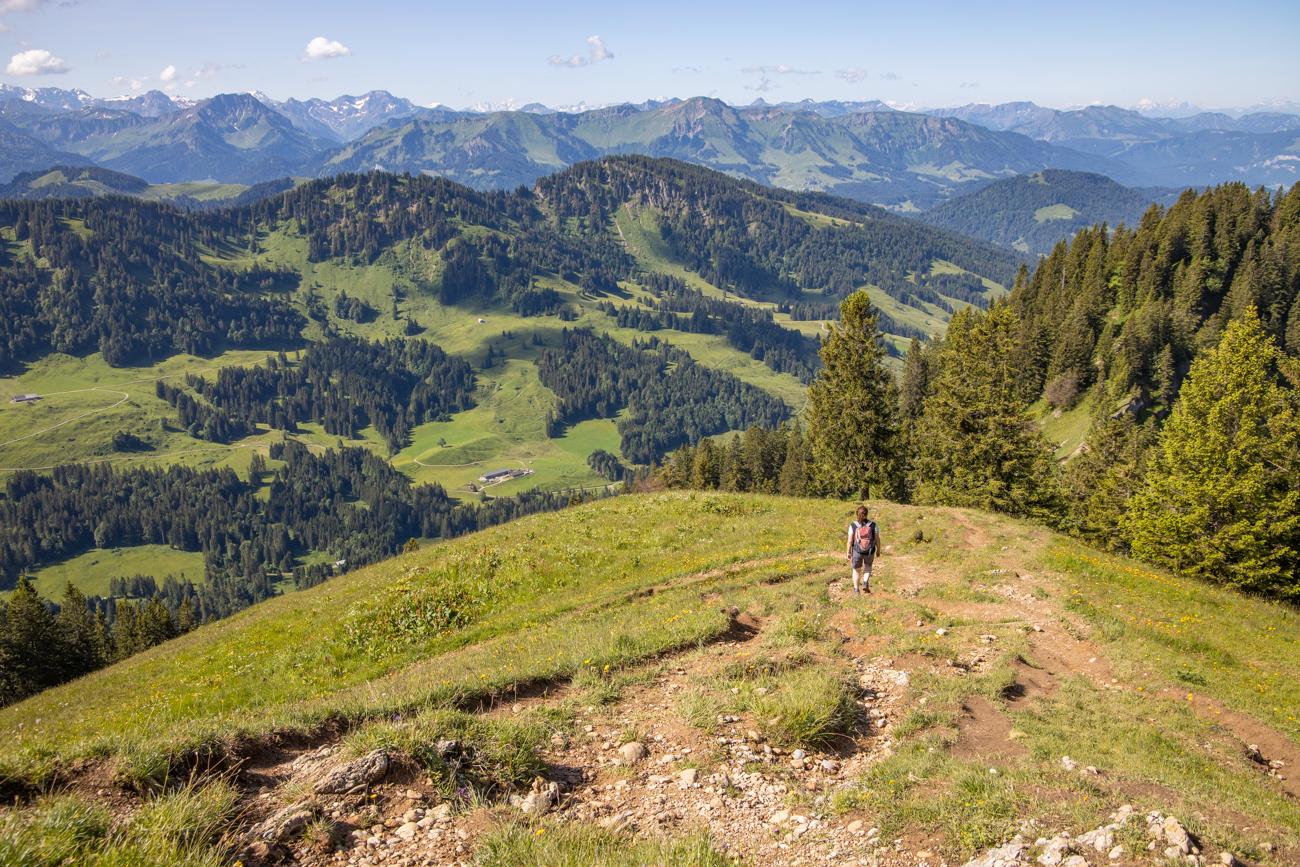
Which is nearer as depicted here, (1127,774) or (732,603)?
(1127,774)

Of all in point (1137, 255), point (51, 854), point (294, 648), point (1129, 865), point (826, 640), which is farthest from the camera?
point (1137, 255)

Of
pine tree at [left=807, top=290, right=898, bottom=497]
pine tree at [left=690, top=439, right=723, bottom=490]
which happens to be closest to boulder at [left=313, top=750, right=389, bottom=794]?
pine tree at [left=807, top=290, right=898, bottom=497]

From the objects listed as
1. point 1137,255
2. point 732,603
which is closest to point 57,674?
point 732,603

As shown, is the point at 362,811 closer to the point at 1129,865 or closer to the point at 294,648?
the point at 1129,865

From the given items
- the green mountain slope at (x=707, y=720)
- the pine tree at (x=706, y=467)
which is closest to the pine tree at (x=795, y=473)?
the pine tree at (x=706, y=467)

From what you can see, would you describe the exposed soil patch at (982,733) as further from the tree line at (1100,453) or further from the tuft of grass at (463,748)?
the tree line at (1100,453)

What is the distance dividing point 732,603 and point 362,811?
13086 millimetres

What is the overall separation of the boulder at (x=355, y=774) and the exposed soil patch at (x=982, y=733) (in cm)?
998

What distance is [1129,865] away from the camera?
7.39m

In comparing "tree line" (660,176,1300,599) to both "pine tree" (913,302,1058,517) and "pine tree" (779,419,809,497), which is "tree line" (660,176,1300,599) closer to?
"pine tree" (913,302,1058,517)

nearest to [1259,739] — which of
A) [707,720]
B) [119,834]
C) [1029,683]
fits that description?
[1029,683]

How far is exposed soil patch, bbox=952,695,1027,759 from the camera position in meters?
11.3

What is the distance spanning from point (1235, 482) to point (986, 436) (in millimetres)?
14003

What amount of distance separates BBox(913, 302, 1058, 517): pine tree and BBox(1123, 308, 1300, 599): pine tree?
10075 millimetres
